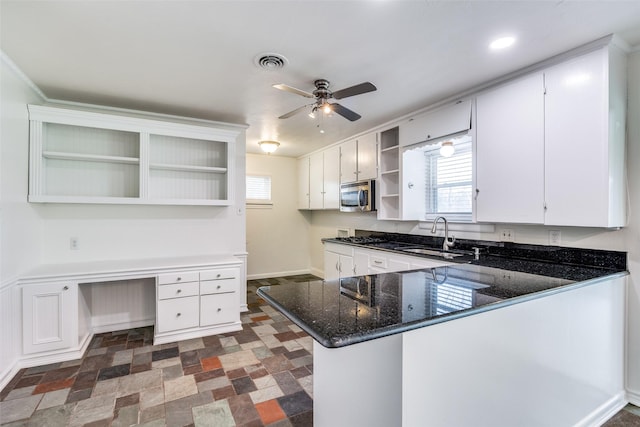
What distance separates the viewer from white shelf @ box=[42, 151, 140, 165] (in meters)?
2.89

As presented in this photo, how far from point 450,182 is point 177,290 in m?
3.19

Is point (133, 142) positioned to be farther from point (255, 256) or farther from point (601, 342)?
point (601, 342)

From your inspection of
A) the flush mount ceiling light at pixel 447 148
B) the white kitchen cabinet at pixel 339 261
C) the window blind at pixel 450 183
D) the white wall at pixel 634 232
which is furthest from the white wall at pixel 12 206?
the white wall at pixel 634 232

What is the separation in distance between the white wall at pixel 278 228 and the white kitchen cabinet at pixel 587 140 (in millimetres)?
4419

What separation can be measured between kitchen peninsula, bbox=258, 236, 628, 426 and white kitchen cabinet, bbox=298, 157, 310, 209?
3974 millimetres

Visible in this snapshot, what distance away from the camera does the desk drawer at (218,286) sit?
314 centimetres

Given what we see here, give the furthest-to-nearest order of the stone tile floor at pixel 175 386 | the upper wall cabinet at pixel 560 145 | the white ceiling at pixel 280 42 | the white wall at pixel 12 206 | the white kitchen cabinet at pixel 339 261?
the white kitchen cabinet at pixel 339 261
the white wall at pixel 12 206
the upper wall cabinet at pixel 560 145
the stone tile floor at pixel 175 386
the white ceiling at pixel 280 42

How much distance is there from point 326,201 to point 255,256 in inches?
70.2

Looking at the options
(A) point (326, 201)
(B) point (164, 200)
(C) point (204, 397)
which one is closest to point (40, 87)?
(B) point (164, 200)

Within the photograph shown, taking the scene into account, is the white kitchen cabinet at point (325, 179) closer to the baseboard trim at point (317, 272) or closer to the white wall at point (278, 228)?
the white wall at point (278, 228)

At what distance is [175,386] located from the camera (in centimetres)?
222

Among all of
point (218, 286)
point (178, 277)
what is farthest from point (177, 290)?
point (218, 286)

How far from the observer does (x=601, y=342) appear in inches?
74.3

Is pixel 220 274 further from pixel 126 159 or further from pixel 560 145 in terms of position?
pixel 560 145
